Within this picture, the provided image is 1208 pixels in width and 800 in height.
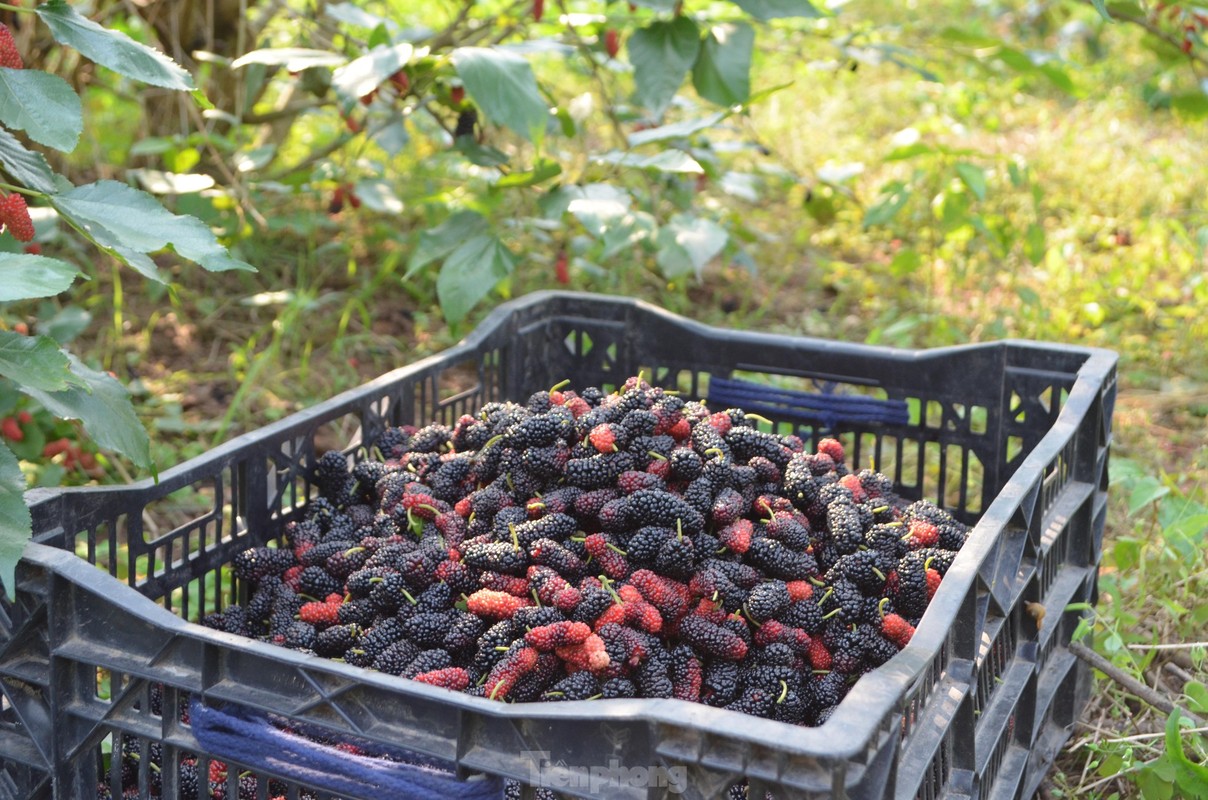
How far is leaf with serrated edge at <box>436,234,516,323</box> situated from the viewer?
219 centimetres

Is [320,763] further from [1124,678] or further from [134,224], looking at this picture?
[1124,678]

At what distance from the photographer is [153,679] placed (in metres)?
1.16

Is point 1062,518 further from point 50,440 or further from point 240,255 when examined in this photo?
point 240,255

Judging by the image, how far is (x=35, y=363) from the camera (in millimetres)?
1054

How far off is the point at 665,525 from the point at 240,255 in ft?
6.77

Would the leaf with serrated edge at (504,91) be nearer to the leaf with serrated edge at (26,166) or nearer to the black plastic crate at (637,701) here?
the black plastic crate at (637,701)

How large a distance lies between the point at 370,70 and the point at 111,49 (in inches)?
31.6

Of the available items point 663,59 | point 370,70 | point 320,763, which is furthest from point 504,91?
point 320,763

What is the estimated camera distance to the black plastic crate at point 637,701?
38.4 inches

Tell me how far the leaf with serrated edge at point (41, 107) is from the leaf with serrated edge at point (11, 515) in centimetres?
29

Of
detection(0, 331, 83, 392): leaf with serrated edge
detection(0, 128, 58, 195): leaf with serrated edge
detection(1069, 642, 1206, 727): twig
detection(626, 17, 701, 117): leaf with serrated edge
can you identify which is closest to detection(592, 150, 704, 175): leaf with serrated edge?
detection(626, 17, 701, 117): leaf with serrated edge

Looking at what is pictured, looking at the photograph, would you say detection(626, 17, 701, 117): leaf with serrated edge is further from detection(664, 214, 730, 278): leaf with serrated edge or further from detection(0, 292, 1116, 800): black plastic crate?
detection(0, 292, 1116, 800): black plastic crate

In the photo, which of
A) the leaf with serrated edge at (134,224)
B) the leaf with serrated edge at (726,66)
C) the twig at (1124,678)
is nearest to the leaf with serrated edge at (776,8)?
the leaf with serrated edge at (726,66)

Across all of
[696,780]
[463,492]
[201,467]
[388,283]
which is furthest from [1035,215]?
[696,780]
